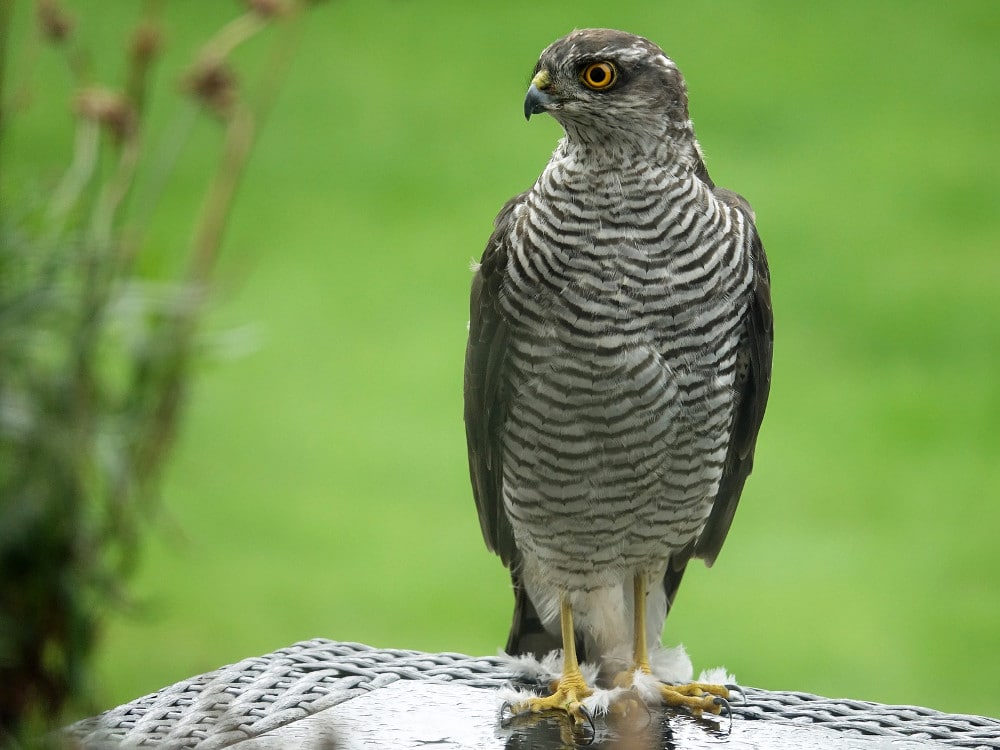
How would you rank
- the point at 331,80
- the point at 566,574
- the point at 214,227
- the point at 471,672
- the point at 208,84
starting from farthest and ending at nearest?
1. the point at 331,80
2. the point at 471,672
3. the point at 566,574
4. the point at 208,84
5. the point at 214,227

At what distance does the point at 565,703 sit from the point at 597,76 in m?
1.18

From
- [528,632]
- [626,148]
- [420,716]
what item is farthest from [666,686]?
[626,148]

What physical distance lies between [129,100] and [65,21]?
293 mm

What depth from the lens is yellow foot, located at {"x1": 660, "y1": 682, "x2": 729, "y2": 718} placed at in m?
2.72

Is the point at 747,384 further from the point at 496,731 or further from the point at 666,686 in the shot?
the point at 496,731

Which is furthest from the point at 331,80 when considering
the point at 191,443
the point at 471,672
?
the point at 471,672

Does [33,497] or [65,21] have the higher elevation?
[65,21]

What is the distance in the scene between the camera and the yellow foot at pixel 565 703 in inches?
103

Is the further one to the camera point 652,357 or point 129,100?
point 652,357

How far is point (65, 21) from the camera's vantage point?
1856mm

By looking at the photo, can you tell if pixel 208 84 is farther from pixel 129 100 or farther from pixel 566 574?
pixel 566 574

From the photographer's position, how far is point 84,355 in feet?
5.36

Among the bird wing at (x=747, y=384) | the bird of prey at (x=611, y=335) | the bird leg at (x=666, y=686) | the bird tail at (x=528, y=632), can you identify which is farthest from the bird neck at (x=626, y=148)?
the bird tail at (x=528, y=632)

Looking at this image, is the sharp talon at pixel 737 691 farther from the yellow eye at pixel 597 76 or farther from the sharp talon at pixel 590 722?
the yellow eye at pixel 597 76
